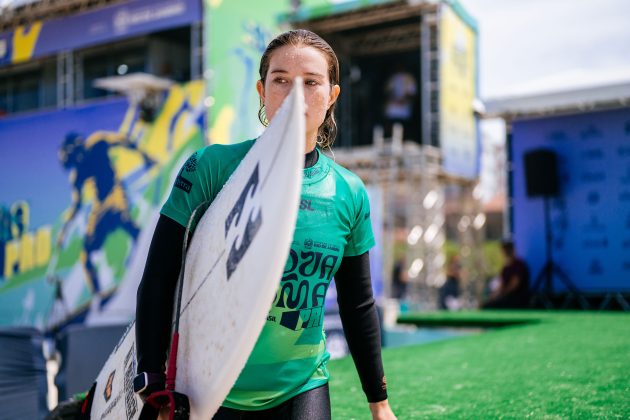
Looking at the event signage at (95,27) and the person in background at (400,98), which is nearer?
the event signage at (95,27)

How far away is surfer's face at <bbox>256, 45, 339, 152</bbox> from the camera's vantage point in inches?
63.3

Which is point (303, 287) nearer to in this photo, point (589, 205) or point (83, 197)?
point (589, 205)

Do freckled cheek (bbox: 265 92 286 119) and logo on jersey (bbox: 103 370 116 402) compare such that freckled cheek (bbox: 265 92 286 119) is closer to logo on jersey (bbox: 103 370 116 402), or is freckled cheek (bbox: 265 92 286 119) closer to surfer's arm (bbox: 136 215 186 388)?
surfer's arm (bbox: 136 215 186 388)

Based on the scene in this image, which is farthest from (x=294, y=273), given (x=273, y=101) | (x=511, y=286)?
(x=511, y=286)

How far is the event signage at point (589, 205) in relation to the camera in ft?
39.9

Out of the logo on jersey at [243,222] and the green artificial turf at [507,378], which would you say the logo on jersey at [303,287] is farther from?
the green artificial turf at [507,378]

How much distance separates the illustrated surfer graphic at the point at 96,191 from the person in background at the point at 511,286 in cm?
625

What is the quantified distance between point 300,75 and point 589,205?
38.9 feet

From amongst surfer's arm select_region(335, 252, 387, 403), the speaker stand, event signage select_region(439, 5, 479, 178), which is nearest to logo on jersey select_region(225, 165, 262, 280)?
surfer's arm select_region(335, 252, 387, 403)

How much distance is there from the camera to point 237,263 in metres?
1.40

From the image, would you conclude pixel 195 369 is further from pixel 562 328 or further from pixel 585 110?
pixel 585 110

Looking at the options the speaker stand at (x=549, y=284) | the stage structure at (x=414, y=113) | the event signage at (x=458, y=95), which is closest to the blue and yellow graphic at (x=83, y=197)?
the stage structure at (x=414, y=113)

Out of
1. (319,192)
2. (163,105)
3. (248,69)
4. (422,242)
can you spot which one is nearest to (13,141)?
(163,105)

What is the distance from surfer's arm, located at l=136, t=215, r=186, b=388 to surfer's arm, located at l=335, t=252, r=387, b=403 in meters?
0.48
